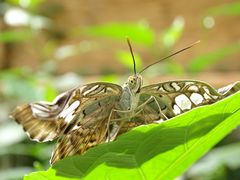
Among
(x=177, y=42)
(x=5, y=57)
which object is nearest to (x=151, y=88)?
(x=177, y=42)

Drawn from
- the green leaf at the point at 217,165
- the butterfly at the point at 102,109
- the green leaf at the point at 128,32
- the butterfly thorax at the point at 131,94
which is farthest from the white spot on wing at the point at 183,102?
the green leaf at the point at 128,32

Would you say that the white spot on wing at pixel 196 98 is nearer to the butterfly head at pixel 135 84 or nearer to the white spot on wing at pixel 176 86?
the white spot on wing at pixel 176 86

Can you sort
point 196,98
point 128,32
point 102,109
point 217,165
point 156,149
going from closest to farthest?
point 156,149
point 196,98
point 102,109
point 217,165
point 128,32

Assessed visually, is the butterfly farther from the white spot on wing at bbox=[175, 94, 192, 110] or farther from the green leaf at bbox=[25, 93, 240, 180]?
the green leaf at bbox=[25, 93, 240, 180]

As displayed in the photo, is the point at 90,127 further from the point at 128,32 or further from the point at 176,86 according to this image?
the point at 128,32

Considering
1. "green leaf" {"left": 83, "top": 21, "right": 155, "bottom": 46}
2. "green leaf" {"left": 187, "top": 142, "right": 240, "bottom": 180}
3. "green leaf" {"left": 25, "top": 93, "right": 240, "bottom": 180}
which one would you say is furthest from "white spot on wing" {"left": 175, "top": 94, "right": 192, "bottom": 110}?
"green leaf" {"left": 83, "top": 21, "right": 155, "bottom": 46}

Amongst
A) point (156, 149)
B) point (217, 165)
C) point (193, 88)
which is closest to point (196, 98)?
point (193, 88)
